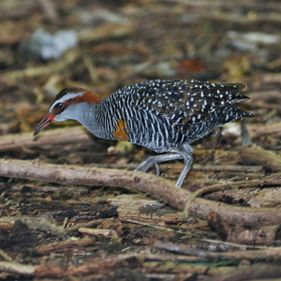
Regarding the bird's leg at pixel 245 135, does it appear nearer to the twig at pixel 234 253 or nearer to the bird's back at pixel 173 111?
the bird's back at pixel 173 111

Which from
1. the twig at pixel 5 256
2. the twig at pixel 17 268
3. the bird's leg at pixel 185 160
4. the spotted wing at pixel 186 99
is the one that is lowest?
the twig at pixel 5 256

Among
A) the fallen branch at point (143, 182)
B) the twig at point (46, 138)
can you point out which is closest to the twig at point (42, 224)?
the fallen branch at point (143, 182)

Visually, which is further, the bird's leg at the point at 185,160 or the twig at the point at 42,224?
the bird's leg at the point at 185,160

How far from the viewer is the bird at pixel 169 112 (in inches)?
251

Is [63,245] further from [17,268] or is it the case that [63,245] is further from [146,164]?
[146,164]

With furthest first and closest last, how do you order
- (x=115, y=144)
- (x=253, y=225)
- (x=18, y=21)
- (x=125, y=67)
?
(x=18, y=21), (x=125, y=67), (x=115, y=144), (x=253, y=225)

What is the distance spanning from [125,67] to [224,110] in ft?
12.0

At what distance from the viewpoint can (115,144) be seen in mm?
7750

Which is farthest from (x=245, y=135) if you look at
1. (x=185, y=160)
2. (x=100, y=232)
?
(x=100, y=232)

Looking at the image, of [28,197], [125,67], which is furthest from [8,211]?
[125,67]

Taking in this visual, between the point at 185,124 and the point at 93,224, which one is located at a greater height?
the point at 185,124

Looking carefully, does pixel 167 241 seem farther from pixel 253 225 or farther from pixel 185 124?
pixel 185 124

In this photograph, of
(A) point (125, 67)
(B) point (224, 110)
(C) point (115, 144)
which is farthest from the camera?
(A) point (125, 67)

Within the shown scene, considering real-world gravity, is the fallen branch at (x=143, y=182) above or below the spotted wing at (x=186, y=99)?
below
